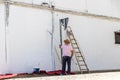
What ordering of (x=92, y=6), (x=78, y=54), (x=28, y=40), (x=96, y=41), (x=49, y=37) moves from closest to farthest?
1. (x=28, y=40)
2. (x=49, y=37)
3. (x=78, y=54)
4. (x=96, y=41)
5. (x=92, y=6)

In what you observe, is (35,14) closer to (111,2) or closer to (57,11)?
(57,11)

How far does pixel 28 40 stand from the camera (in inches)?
768

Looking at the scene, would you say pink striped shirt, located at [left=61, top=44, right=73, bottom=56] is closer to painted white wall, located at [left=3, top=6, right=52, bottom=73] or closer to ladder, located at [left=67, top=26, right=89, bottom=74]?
painted white wall, located at [left=3, top=6, right=52, bottom=73]

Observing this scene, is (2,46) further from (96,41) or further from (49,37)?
(96,41)

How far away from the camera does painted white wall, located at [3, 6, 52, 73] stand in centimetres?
1883

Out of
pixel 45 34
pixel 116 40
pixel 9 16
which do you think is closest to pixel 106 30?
pixel 116 40

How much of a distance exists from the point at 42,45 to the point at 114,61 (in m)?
6.65

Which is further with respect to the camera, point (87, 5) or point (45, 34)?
point (87, 5)

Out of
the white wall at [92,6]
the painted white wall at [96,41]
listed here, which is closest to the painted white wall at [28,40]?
the white wall at [92,6]

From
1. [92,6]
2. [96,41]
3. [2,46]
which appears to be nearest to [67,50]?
[2,46]

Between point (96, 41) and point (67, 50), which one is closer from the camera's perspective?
point (67, 50)

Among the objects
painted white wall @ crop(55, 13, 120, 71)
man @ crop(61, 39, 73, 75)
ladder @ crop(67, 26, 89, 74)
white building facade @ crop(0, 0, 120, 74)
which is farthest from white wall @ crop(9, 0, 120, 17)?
man @ crop(61, 39, 73, 75)

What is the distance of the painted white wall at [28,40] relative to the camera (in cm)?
1883

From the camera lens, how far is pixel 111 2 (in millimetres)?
25141
